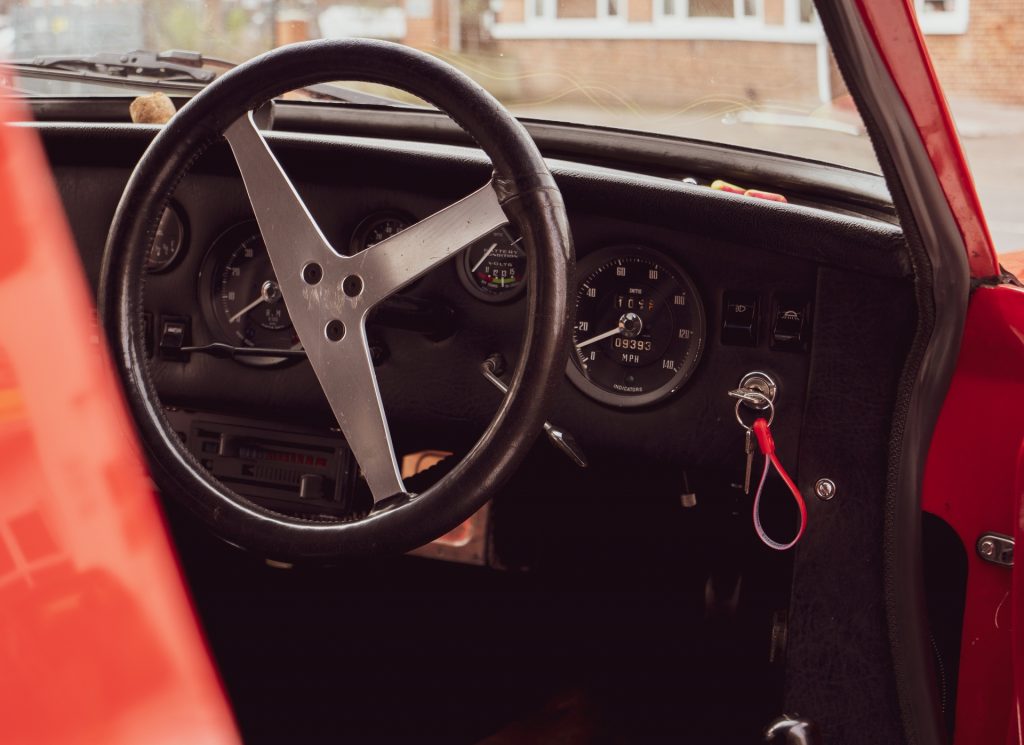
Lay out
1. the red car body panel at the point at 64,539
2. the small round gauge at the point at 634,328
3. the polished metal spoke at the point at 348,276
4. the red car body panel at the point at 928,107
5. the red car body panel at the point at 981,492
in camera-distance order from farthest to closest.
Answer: the small round gauge at the point at 634,328
the red car body panel at the point at 981,492
the polished metal spoke at the point at 348,276
the red car body panel at the point at 928,107
the red car body panel at the point at 64,539

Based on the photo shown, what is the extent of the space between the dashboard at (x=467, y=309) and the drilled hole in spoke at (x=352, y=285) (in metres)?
0.35

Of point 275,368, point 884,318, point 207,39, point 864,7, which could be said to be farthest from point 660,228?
point 207,39

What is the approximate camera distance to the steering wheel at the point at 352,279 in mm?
1189

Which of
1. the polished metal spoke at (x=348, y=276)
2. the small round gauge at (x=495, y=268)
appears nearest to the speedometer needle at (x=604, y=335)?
the small round gauge at (x=495, y=268)

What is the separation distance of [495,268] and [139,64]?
40.1 inches

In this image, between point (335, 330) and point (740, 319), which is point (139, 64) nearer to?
point (335, 330)

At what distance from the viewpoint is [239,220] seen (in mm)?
1880

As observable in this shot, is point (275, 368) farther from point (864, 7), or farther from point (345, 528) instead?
point (864, 7)

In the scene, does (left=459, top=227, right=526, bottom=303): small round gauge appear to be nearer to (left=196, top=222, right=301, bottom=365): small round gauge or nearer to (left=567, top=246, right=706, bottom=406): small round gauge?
(left=567, top=246, right=706, bottom=406): small round gauge

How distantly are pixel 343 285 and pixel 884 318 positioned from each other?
798mm

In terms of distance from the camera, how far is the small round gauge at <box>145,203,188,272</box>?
1920mm

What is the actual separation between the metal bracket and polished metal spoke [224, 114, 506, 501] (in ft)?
2.76

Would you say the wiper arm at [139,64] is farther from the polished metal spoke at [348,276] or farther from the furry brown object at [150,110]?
the polished metal spoke at [348,276]

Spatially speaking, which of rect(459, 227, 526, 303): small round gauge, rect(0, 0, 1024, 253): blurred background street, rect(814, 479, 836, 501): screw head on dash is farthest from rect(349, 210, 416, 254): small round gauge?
rect(814, 479, 836, 501): screw head on dash
